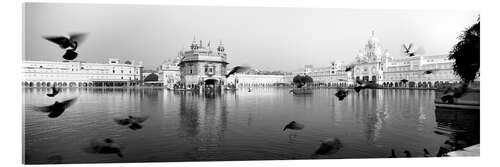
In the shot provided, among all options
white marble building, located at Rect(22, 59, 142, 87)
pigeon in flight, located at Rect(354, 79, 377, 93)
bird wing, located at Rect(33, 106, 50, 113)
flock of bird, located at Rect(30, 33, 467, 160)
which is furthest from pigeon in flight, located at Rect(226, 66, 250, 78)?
bird wing, located at Rect(33, 106, 50, 113)

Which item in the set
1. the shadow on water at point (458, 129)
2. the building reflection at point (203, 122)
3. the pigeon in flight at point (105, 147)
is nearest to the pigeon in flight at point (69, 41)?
the pigeon in flight at point (105, 147)

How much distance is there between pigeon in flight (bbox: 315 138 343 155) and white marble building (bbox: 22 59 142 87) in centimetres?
315

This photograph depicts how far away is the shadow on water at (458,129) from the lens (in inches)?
158

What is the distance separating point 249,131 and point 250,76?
145 cm

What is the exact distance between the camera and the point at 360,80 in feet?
17.6

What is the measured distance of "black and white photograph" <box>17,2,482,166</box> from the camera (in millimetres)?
3695

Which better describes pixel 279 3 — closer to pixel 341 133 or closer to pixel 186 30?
pixel 186 30

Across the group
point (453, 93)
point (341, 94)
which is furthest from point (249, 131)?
point (453, 93)

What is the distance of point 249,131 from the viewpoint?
14.1 ft

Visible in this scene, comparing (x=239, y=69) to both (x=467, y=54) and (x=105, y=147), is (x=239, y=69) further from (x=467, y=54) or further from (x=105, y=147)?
(x=467, y=54)

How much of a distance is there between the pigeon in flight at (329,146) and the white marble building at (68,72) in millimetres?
3153

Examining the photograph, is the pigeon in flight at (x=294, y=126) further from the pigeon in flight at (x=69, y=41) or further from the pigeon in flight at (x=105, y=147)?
the pigeon in flight at (x=69, y=41)

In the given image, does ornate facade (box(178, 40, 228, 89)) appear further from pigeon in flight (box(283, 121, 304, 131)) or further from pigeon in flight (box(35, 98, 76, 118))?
pigeon in flight (box(35, 98, 76, 118))
